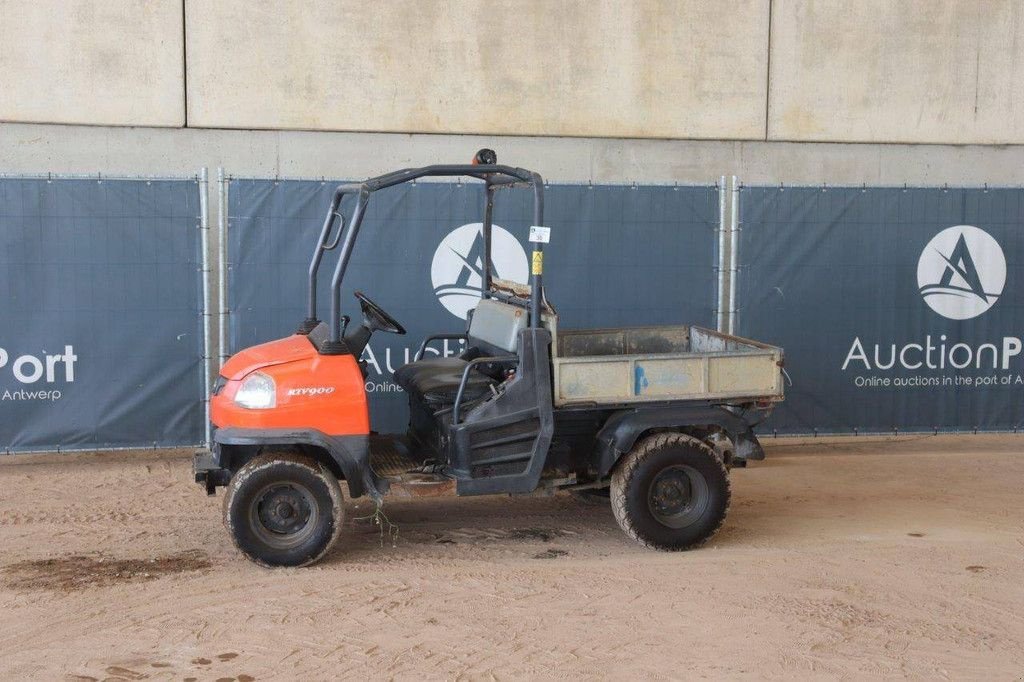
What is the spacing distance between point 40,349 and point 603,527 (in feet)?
16.3

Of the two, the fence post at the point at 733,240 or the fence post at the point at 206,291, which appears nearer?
the fence post at the point at 206,291

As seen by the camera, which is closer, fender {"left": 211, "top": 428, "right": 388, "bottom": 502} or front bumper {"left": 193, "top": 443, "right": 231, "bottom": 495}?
fender {"left": 211, "top": 428, "right": 388, "bottom": 502}

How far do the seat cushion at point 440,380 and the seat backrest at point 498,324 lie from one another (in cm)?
24

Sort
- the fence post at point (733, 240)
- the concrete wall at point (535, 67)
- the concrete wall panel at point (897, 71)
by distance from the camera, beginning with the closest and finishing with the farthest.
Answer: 1. the fence post at point (733, 240)
2. the concrete wall at point (535, 67)
3. the concrete wall panel at point (897, 71)

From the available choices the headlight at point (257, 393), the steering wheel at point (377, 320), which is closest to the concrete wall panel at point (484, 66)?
the steering wheel at point (377, 320)

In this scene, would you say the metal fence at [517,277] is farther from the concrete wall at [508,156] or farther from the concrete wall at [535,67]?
the concrete wall at [535,67]

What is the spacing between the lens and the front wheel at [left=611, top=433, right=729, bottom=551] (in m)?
6.66

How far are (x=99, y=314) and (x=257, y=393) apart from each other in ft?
10.8

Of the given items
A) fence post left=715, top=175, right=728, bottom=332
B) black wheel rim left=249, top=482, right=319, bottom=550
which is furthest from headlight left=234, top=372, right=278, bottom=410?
fence post left=715, top=175, right=728, bottom=332

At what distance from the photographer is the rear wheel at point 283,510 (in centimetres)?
627

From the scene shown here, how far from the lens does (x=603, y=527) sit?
291 inches

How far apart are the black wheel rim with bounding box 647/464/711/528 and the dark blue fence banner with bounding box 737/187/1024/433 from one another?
3.12 metres

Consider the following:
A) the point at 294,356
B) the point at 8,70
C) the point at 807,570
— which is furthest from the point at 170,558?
the point at 8,70

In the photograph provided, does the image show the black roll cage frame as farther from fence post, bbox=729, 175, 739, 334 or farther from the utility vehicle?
fence post, bbox=729, 175, 739, 334
